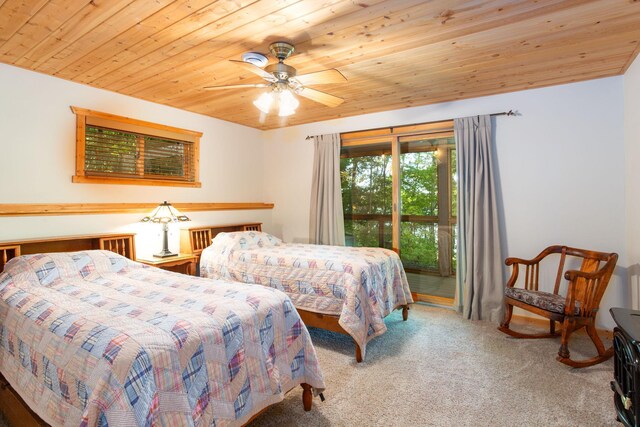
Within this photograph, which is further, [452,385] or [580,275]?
[580,275]

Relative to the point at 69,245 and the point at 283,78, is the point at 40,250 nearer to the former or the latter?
the point at 69,245

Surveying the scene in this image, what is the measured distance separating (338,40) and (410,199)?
248cm

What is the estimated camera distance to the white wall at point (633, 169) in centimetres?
282

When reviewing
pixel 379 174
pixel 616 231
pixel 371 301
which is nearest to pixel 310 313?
pixel 371 301

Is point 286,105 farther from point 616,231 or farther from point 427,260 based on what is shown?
point 616,231

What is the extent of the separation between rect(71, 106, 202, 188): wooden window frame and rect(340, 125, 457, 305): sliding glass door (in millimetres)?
2032

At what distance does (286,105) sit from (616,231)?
3.30m

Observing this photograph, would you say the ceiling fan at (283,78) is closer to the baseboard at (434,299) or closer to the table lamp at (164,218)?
the table lamp at (164,218)

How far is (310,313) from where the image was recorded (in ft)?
10.0

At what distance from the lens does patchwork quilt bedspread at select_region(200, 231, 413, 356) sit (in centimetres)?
286

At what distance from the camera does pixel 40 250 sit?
9.55 feet

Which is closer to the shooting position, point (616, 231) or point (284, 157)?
point (616, 231)

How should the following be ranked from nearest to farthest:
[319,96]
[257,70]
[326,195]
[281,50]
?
[257,70] < [281,50] < [319,96] < [326,195]

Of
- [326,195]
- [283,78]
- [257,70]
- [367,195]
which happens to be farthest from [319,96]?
[367,195]
